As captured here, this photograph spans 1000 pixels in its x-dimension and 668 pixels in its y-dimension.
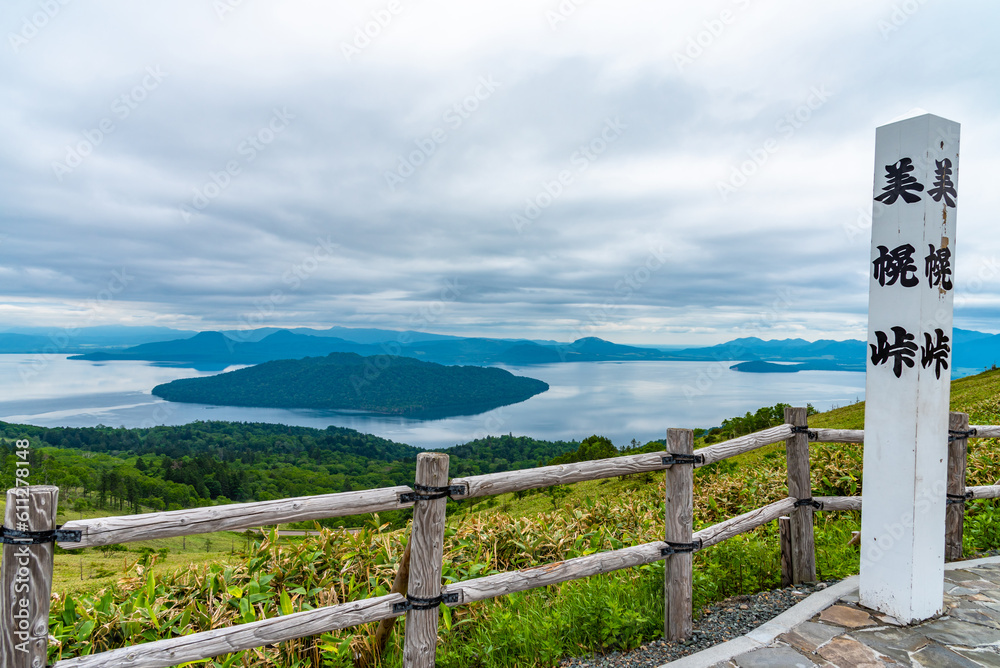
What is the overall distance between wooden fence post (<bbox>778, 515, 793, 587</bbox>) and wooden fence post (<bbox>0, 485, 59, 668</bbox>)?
4.61m

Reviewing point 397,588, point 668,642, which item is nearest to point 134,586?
A: point 397,588

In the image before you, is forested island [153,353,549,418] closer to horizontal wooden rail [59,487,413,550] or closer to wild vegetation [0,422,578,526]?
wild vegetation [0,422,578,526]

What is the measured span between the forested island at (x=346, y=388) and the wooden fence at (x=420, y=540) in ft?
222

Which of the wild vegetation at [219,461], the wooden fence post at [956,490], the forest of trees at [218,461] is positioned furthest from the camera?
the forest of trees at [218,461]

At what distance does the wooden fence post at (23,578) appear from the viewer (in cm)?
199

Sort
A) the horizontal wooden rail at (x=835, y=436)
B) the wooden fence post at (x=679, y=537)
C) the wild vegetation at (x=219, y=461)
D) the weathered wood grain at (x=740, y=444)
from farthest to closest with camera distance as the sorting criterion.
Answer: the wild vegetation at (x=219, y=461) → the horizontal wooden rail at (x=835, y=436) → the weathered wood grain at (x=740, y=444) → the wooden fence post at (x=679, y=537)

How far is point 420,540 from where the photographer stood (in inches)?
110

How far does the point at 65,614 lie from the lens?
3764 millimetres

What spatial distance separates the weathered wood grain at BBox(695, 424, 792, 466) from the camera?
3.68m

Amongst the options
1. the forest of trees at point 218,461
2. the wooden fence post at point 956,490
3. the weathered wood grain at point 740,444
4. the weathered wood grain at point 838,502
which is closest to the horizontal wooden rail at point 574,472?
the weathered wood grain at point 740,444

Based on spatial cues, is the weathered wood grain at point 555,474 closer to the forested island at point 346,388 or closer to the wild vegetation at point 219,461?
the wild vegetation at point 219,461

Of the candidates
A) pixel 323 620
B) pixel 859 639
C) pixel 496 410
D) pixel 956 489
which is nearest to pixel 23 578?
pixel 323 620

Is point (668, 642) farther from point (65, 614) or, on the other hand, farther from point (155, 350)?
point (155, 350)

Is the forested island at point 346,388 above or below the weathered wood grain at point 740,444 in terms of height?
below
